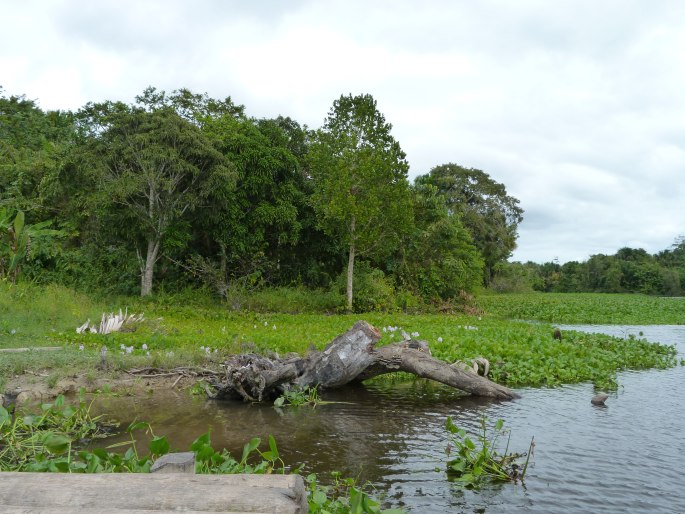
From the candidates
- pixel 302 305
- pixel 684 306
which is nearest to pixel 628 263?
pixel 684 306

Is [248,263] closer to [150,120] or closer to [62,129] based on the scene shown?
[150,120]

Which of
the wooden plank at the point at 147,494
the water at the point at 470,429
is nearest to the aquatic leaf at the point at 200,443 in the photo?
the wooden plank at the point at 147,494

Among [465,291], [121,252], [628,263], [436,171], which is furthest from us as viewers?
[628,263]

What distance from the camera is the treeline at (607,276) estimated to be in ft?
154

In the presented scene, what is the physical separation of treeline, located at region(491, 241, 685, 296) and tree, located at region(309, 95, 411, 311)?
79.4 ft

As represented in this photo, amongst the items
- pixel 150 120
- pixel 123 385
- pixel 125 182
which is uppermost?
pixel 150 120

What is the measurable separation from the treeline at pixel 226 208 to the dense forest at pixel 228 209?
0.21 feet

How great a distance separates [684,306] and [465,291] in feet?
53.3

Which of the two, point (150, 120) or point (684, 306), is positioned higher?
point (150, 120)

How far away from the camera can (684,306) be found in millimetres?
33156

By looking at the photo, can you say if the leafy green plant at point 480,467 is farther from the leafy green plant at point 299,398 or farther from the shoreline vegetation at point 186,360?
the leafy green plant at point 299,398

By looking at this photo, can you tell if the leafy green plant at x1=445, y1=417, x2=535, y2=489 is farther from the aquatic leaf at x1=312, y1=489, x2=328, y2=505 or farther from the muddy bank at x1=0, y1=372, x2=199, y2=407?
the muddy bank at x1=0, y1=372, x2=199, y2=407

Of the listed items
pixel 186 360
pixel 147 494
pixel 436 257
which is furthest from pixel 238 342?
pixel 436 257

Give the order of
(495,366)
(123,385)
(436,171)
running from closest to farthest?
(123,385) < (495,366) < (436,171)
